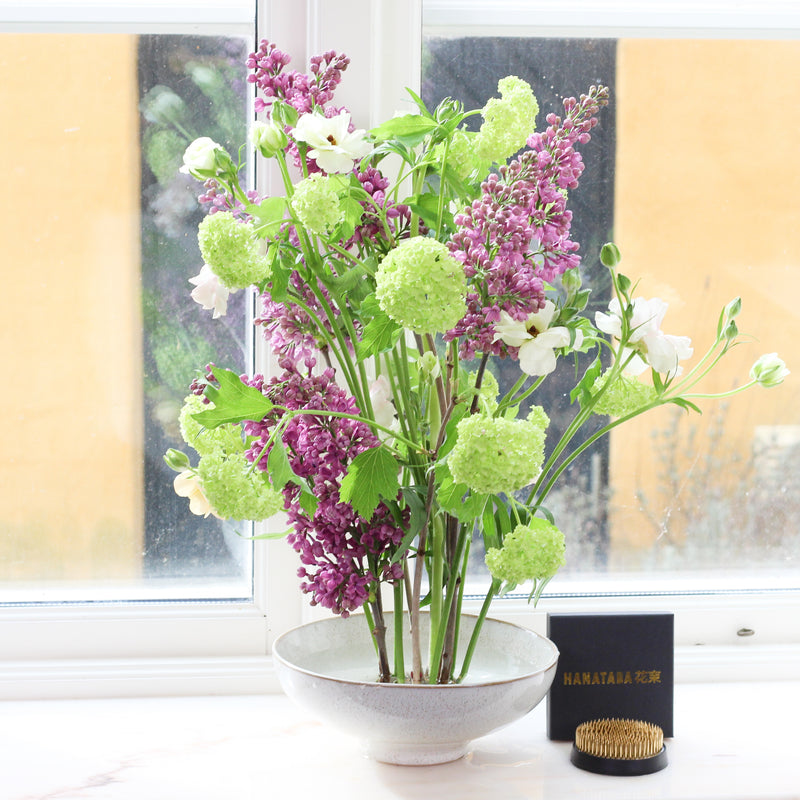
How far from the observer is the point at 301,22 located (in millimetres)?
1198

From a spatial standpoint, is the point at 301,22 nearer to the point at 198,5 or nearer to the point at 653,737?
the point at 198,5

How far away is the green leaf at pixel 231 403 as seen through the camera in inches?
30.4

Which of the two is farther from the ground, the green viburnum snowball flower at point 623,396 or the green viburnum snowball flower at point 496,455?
the green viburnum snowball flower at point 623,396

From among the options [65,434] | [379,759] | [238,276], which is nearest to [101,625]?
[65,434]

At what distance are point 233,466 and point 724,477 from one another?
0.87m

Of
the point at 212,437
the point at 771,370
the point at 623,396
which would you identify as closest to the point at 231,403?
the point at 212,437

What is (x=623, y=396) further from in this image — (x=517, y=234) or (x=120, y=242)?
(x=120, y=242)

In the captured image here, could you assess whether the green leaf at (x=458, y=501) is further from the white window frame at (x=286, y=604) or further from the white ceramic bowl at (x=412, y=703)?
the white window frame at (x=286, y=604)

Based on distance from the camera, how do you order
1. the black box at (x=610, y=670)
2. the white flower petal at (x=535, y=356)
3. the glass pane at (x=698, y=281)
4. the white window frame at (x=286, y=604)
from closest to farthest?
the white flower petal at (x=535, y=356) < the black box at (x=610, y=670) < the white window frame at (x=286, y=604) < the glass pane at (x=698, y=281)

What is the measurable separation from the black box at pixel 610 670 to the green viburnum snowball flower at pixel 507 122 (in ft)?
1.82

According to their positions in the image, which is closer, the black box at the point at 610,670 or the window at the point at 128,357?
the black box at the point at 610,670

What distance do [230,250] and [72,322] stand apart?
0.64 m

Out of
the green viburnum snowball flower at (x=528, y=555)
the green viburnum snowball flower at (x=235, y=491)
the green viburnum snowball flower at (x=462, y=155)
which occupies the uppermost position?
the green viburnum snowball flower at (x=462, y=155)

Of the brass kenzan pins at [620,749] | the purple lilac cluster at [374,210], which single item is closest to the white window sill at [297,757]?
the brass kenzan pins at [620,749]
